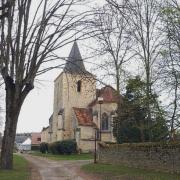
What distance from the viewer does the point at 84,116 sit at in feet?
231

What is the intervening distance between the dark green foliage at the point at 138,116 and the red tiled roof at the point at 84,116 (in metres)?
23.8

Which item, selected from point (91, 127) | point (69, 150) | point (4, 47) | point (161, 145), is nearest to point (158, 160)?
point (161, 145)

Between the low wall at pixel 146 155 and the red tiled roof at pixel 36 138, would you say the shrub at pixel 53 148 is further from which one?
the red tiled roof at pixel 36 138

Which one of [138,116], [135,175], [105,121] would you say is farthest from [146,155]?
[105,121]

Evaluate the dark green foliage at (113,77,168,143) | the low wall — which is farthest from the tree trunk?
the low wall

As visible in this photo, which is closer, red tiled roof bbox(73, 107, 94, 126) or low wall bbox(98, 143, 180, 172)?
low wall bbox(98, 143, 180, 172)

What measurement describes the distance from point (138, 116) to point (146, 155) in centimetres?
674

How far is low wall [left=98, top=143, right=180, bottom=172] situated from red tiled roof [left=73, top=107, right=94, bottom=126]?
104 ft

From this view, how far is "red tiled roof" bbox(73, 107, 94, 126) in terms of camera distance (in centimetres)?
6865

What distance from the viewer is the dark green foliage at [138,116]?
75.6ft

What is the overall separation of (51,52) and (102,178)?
7.36m

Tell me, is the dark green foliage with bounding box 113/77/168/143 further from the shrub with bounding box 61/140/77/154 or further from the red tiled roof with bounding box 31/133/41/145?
the red tiled roof with bounding box 31/133/41/145

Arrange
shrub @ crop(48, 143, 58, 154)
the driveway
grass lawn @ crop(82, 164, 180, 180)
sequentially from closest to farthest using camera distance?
1. grass lawn @ crop(82, 164, 180, 180)
2. the driveway
3. shrub @ crop(48, 143, 58, 154)

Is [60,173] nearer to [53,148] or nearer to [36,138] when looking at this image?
[53,148]
